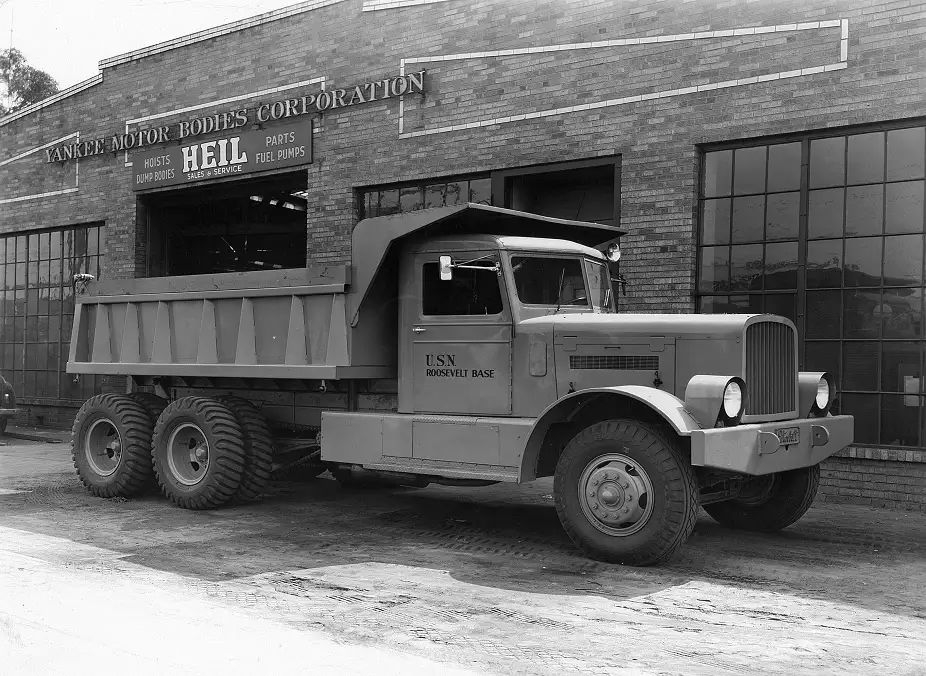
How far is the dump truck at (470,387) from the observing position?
656cm

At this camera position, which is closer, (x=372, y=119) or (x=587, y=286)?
(x=587, y=286)

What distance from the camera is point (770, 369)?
23.0ft

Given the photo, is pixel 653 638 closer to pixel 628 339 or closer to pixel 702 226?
pixel 628 339

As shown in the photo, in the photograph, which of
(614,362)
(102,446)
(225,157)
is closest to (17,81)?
(225,157)

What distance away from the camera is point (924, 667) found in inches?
172

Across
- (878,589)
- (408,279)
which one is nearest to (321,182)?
→ (408,279)

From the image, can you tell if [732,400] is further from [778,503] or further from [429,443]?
[429,443]

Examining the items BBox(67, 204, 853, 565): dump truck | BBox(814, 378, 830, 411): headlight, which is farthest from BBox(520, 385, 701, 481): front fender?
BBox(814, 378, 830, 411): headlight

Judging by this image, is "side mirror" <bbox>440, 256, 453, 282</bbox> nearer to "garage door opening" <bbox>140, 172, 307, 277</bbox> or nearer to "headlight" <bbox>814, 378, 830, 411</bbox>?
"headlight" <bbox>814, 378, 830, 411</bbox>

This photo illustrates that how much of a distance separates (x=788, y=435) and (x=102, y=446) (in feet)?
22.8

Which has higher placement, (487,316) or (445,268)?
(445,268)

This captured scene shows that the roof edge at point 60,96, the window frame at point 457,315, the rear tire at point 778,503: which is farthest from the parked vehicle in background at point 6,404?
the rear tire at point 778,503

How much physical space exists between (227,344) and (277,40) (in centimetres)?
657

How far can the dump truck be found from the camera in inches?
258
